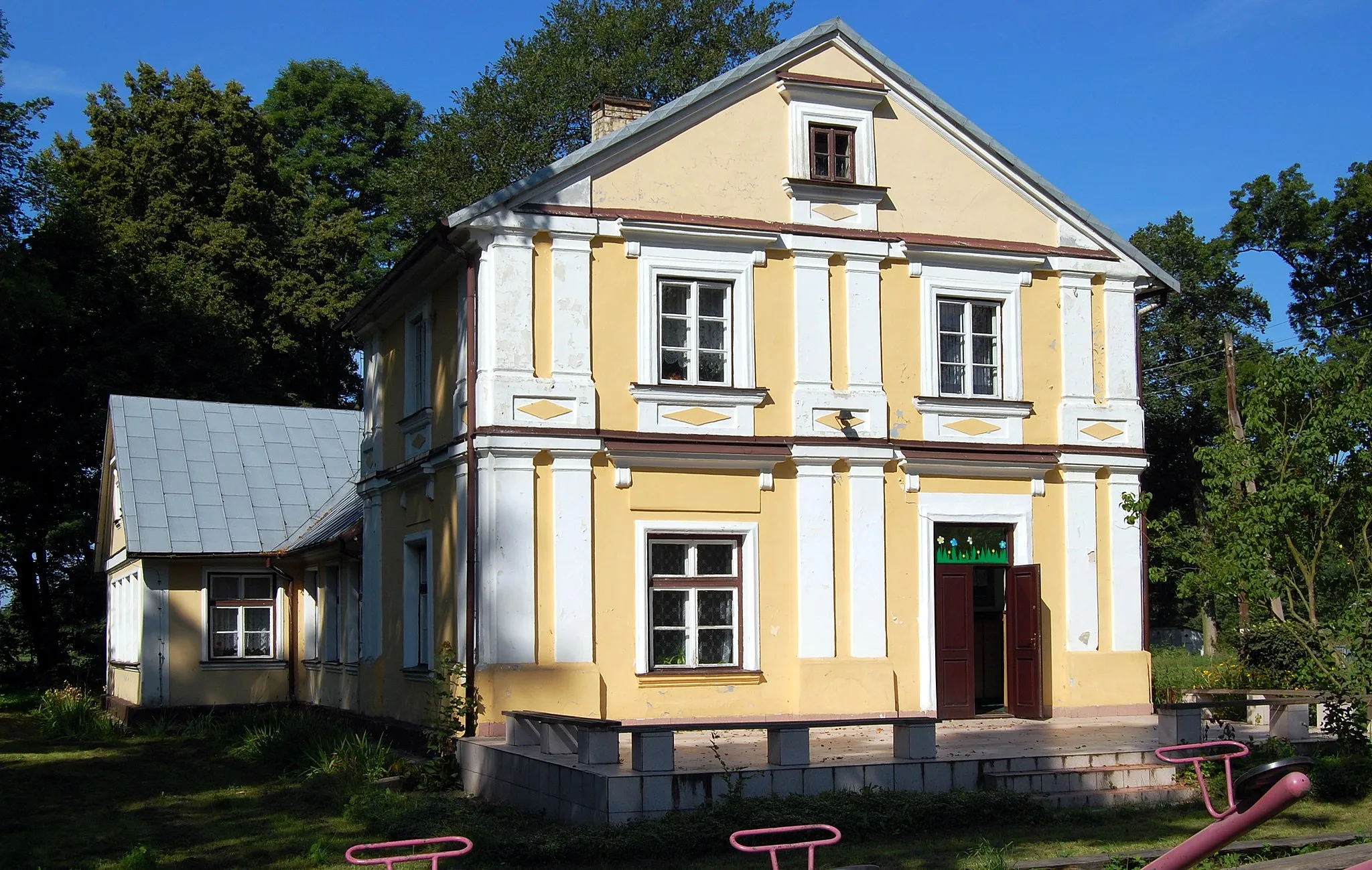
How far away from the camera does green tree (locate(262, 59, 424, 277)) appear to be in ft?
136

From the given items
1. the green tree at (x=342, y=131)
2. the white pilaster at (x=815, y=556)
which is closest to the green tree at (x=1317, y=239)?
the green tree at (x=342, y=131)

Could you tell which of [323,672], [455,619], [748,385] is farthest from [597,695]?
[323,672]

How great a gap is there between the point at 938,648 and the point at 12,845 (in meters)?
10.1

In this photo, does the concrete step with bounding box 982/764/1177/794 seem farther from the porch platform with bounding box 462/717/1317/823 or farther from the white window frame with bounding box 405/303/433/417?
the white window frame with bounding box 405/303/433/417

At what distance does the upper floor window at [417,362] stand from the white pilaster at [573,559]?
320 centimetres

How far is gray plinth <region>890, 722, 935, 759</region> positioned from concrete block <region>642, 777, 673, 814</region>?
7.54ft

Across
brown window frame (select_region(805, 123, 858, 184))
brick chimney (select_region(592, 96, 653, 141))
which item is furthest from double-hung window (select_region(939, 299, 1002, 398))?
brick chimney (select_region(592, 96, 653, 141))

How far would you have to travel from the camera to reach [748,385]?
1653 centimetres

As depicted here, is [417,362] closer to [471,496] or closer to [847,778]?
[471,496]

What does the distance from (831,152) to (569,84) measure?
69.6ft

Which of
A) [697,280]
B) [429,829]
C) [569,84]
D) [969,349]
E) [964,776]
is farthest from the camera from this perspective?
[569,84]

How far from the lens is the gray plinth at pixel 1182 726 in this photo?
13133 millimetres

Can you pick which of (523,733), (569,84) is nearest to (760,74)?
(523,733)

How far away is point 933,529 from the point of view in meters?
17.2
